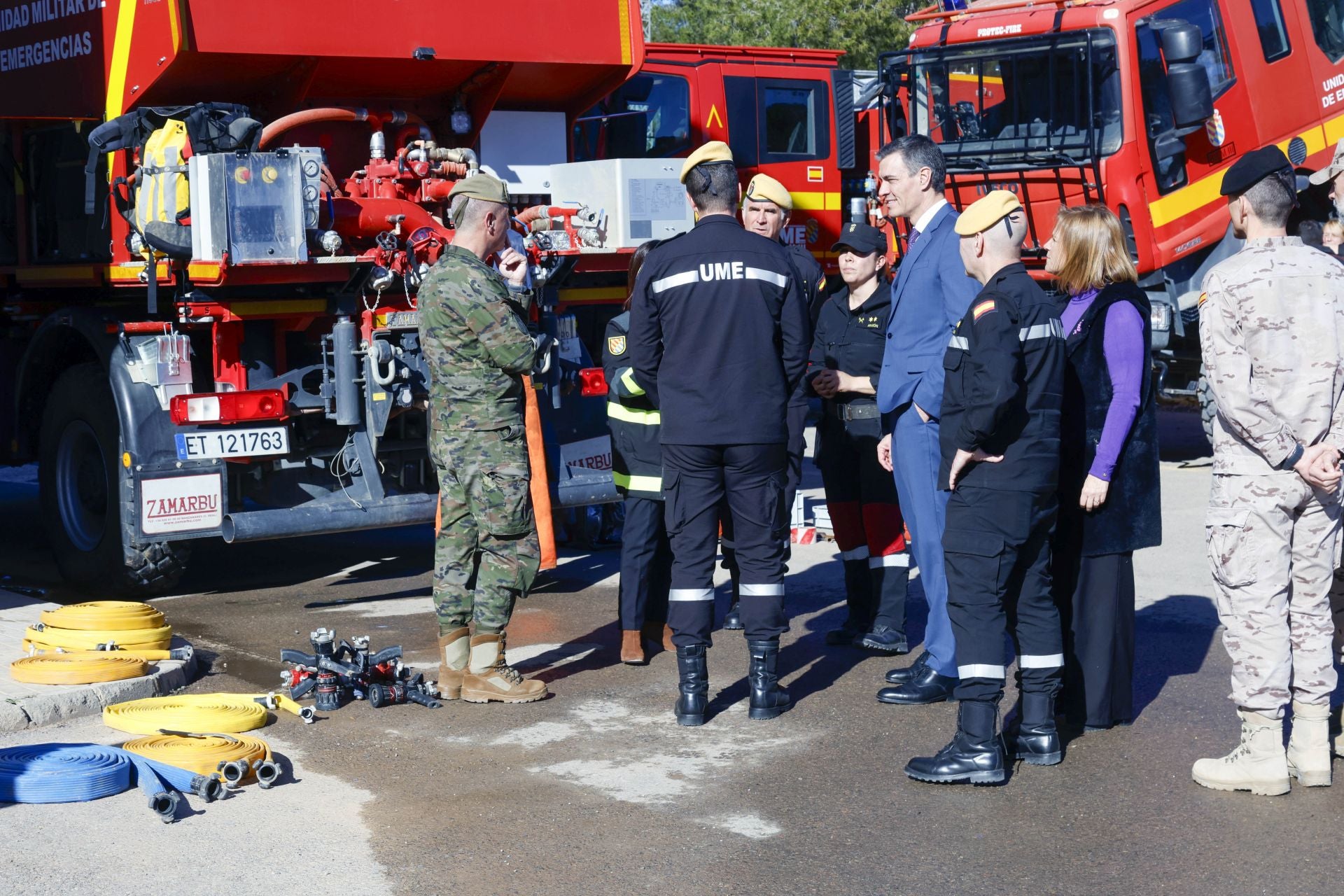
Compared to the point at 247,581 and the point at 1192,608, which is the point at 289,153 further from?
the point at 1192,608

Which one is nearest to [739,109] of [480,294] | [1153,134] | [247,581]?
[1153,134]

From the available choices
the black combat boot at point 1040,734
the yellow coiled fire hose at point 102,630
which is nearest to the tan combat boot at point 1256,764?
the black combat boot at point 1040,734

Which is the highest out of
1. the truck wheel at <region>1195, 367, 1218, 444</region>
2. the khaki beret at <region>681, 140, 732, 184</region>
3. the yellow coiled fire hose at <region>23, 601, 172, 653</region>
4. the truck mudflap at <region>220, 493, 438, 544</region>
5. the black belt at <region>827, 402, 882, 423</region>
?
the khaki beret at <region>681, 140, 732, 184</region>

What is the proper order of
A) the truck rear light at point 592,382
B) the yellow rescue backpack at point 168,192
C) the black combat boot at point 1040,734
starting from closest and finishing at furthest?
the black combat boot at point 1040,734
the yellow rescue backpack at point 168,192
the truck rear light at point 592,382

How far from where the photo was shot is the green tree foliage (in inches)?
872

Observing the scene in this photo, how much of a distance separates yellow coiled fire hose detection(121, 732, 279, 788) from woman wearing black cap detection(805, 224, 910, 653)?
266 centimetres

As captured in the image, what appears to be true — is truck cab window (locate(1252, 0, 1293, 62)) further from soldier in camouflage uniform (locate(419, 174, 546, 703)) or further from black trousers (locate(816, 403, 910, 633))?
soldier in camouflage uniform (locate(419, 174, 546, 703))

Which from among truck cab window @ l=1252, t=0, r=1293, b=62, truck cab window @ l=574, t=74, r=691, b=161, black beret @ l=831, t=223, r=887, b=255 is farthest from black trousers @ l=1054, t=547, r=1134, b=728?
truck cab window @ l=1252, t=0, r=1293, b=62

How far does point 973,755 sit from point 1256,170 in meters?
1.95

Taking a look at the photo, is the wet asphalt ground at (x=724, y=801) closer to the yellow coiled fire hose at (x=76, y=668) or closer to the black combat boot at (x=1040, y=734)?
the black combat boot at (x=1040, y=734)

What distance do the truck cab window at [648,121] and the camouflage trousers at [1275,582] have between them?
26.0 ft

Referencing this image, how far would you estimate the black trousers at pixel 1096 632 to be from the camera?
558cm

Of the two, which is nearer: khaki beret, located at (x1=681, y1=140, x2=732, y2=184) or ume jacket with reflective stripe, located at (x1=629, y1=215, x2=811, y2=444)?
ume jacket with reflective stripe, located at (x1=629, y1=215, x2=811, y2=444)

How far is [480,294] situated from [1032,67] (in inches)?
281
